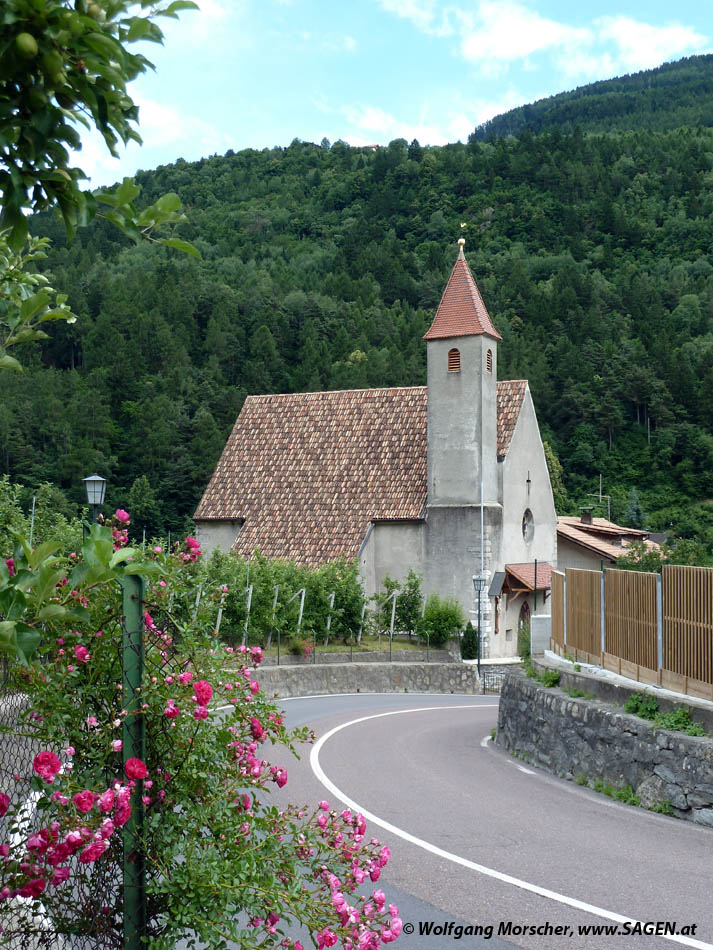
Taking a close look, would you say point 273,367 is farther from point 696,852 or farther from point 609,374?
point 696,852

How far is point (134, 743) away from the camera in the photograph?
4508 mm

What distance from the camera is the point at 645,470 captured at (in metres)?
99.5

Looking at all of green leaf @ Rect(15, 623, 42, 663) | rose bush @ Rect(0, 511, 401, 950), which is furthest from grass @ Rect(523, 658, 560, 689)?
green leaf @ Rect(15, 623, 42, 663)

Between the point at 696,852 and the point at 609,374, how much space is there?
328 feet

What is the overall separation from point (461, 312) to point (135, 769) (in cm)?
4067

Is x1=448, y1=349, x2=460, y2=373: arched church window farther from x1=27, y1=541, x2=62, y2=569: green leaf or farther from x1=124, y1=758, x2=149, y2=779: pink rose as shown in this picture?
x1=27, y1=541, x2=62, y2=569: green leaf

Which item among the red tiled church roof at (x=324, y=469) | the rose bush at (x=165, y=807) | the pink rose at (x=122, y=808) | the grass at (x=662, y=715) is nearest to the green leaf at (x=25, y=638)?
the rose bush at (x=165, y=807)

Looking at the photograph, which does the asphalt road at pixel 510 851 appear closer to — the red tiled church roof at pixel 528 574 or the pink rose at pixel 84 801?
the pink rose at pixel 84 801

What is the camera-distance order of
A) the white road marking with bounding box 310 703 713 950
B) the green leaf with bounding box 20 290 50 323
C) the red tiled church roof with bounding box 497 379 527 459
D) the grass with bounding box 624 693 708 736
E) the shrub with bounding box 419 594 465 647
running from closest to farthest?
the green leaf with bounding box 20 290 50 323 → the white road marking with bounding box 310 703 713 950 → the grass with bounding box 624 693 708 736 → the shrub with bounding box 419 594 465 647 → the red tiled church roof with bounding box 497 379 527 459

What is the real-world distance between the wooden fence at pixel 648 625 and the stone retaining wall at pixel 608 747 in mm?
793

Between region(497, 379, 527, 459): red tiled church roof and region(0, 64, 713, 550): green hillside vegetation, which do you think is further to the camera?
region(0, 64, 713, 550): green hillside vegetation

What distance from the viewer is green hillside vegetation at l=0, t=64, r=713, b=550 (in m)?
93.9

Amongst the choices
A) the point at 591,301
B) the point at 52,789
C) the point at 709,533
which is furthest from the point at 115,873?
the point at 591,301

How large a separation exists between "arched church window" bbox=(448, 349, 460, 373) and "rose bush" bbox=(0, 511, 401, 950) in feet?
127
